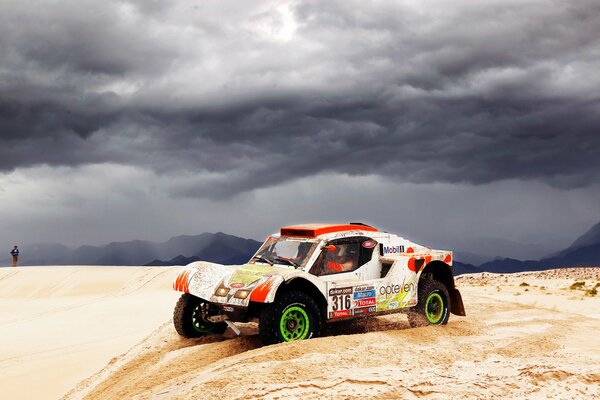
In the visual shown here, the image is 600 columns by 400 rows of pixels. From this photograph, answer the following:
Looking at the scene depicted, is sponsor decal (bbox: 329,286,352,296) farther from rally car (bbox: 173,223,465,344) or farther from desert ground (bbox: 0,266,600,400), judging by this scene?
desert ground (bbox: 0,266,600,400)

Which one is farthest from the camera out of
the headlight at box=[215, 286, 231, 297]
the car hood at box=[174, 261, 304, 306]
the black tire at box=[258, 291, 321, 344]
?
the headlight at box=[215, 286, 231, 297]

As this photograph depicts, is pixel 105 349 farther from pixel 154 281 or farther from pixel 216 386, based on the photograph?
pixel 154 281

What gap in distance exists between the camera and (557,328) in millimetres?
11203

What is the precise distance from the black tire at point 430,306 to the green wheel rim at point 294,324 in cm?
247

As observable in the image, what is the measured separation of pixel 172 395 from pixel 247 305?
2.15m

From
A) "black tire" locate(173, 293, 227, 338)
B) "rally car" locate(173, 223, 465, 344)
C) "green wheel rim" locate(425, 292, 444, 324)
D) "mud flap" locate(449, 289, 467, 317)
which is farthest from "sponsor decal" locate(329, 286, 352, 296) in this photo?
"mud flap" locate(449, 289, 467, 317)

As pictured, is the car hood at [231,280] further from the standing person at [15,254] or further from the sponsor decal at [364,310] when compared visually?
the standing person at [15,254]

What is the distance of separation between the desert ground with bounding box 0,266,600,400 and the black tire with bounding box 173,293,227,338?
250 millimetres

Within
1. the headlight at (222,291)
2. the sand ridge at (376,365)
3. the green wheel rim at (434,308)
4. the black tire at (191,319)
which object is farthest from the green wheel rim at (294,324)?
the green wheel rim at (434,308)

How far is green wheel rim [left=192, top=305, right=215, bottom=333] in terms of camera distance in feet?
33.1

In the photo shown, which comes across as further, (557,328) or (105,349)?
(105,349)

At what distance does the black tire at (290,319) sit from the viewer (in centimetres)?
820

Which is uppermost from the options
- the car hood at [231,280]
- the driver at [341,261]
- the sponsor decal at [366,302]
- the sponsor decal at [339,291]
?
the driver at [341,261]

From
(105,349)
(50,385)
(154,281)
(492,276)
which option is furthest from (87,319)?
(492,276)
